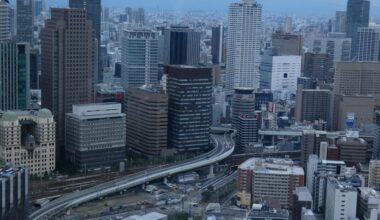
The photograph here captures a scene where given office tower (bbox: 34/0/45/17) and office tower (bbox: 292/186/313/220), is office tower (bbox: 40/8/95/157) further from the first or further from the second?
office tower (bbox: 34/0/45/17)

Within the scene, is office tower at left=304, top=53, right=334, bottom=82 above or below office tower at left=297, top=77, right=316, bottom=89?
above

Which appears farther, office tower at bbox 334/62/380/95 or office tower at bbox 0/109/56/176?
office tower at bbox 334/62/380/95

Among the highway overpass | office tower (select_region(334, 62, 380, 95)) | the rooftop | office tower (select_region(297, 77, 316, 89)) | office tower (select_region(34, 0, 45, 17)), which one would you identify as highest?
office tower (select_region(34, 0, 45, 17))

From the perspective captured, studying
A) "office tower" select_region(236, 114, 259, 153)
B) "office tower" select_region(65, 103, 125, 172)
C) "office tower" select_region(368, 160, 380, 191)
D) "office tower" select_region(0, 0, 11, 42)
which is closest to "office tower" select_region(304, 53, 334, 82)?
"office tower" select_region(236, 114, 259, 153)

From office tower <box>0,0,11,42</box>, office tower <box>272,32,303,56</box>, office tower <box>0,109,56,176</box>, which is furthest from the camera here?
office tower <box>272,32,303,56</box>

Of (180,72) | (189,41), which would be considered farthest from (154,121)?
(189,41)

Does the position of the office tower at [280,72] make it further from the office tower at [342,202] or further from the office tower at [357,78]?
the office tower at [342,202]

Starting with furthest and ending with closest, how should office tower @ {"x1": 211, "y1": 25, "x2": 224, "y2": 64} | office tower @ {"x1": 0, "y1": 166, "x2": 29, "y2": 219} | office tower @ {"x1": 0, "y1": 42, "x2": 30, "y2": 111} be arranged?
office tower @ {"x1": 211, "y1": 25, "x2": 224, "y2": 64}
office tower @ {"x1": 0, "y1": 42, "x2": 30, "y2": 111}
office tower @ {"x1": 0, "y1": 166, "x2": 29, "y2": 219}

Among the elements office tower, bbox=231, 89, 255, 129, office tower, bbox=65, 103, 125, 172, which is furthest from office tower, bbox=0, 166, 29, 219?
office tower, bbox=231, 89, 255, 129

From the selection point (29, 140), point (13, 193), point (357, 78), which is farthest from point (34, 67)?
point (357, 78)
